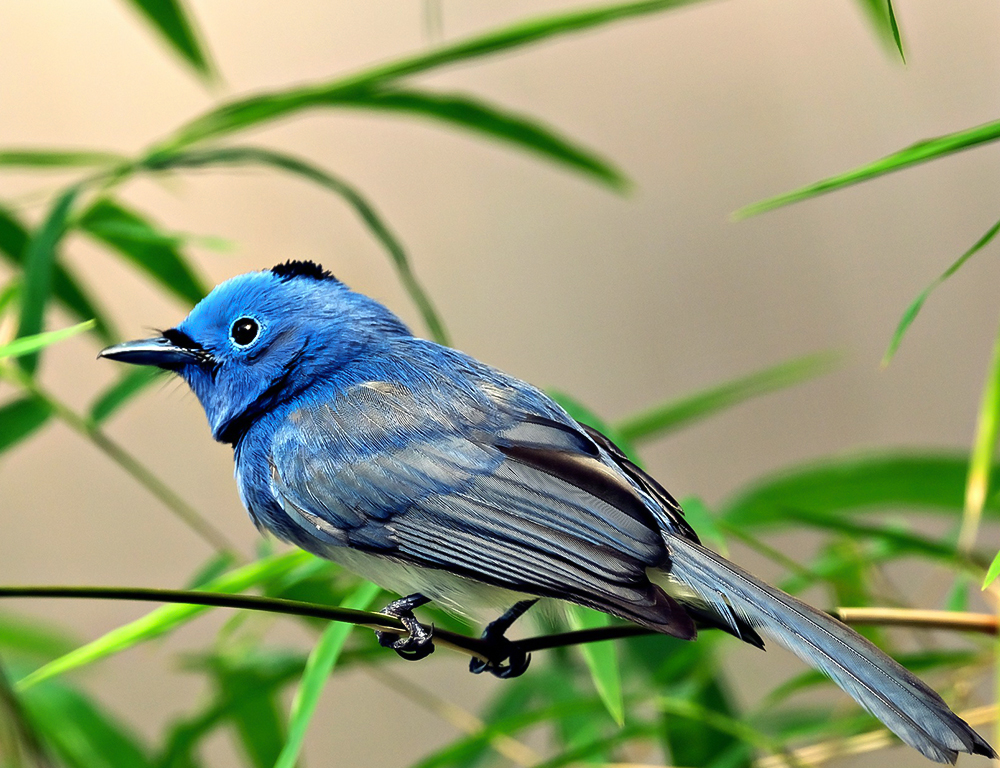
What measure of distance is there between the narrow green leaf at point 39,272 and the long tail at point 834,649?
665mm

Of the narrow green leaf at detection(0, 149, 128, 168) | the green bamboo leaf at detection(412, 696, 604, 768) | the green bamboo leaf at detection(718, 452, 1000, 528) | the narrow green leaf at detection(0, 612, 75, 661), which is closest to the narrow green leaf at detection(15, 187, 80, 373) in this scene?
the narrow green leaf at detection(0, 149, 128, 168)

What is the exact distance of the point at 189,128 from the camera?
4.10 feet

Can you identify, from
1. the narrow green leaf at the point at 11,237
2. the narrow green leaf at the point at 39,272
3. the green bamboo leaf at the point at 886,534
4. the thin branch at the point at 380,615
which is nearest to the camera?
the thin branch at the point at 380,615

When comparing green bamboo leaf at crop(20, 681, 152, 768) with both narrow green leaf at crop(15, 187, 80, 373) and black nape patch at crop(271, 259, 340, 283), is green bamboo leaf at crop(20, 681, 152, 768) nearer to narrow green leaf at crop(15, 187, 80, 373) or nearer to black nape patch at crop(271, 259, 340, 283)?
narrow green leaf at crop(15, 187, 80, 373)

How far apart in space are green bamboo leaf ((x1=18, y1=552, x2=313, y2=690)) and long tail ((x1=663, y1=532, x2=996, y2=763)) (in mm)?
405

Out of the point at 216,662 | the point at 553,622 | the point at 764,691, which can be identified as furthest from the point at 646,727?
the point at 764,691

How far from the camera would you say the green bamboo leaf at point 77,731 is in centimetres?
151

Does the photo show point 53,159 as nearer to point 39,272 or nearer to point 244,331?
point 39,272

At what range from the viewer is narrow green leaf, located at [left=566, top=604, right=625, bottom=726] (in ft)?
2.73

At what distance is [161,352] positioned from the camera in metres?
0.83

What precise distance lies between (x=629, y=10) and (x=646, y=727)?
91 cm

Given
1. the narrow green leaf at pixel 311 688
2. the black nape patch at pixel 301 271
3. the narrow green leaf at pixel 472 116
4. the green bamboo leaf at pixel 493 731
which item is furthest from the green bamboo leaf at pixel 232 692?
the narrow green leaf at pixel 472 116

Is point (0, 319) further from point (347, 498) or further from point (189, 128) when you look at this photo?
point (347, 498)

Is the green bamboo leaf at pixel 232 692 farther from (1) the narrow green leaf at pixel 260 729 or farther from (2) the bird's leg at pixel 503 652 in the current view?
(2) the bird's leg at pixel 503 652
